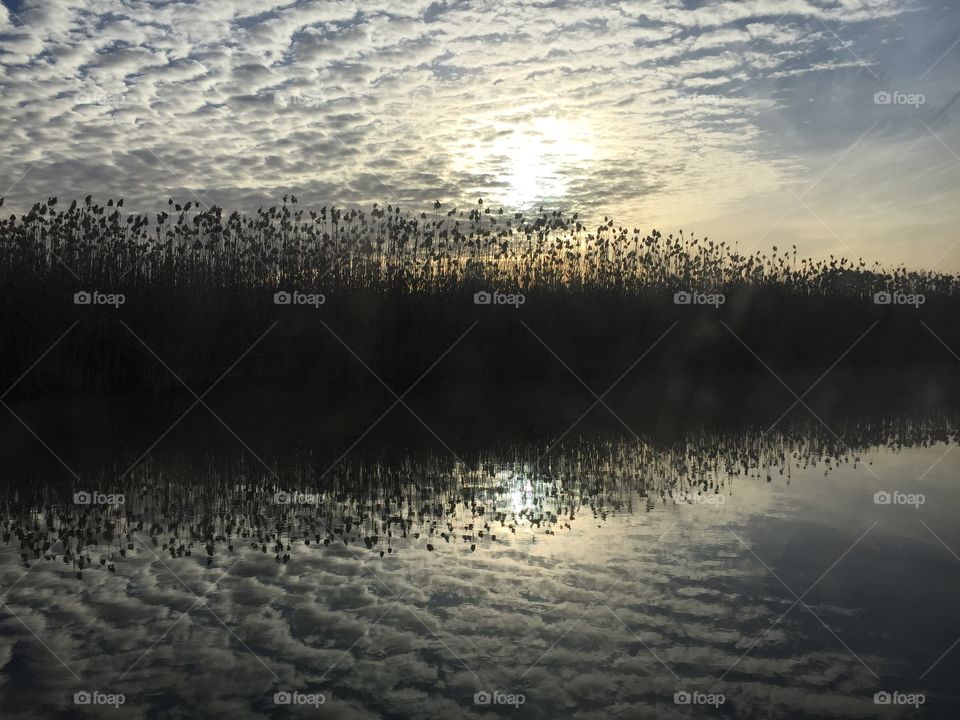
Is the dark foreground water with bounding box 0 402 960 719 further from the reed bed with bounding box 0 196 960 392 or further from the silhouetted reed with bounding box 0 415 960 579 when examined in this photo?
the reed bed with bounding box 0 196 960 392

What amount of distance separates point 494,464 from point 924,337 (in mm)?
20784

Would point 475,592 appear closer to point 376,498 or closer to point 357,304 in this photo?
point 376,498

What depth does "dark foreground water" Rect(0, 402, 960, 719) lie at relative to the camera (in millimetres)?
3150

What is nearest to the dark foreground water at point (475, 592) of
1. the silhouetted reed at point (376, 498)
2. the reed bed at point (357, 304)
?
the silhouetted reed at point (376, 498)

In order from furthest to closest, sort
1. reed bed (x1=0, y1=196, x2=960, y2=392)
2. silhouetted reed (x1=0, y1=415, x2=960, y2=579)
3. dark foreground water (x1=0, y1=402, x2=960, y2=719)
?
reed bed (x1=0, y1=196, x2=960, y2=392)
silhouetted reed (x1=0, y1=415, x2=960, y2=579)
dark foreground water (x1=0, y1=402, x2=960, y2=719)

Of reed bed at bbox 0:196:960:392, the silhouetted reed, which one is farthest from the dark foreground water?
reed bed at bbox 0:196:960:392

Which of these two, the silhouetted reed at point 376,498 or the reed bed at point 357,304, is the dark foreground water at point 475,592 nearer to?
the silhouetted reed at point 376,498

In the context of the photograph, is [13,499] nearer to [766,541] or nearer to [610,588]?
[610,588]

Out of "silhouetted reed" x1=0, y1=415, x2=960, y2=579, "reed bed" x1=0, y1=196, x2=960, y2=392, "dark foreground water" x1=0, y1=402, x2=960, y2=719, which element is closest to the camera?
"dark foreground water" x1=0, y1=402, x2=960, y2=719

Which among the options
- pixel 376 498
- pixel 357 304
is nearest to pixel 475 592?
pixel 376 498

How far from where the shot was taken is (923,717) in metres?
2.96

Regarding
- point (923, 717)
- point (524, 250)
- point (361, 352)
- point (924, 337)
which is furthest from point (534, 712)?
point (924, 337)

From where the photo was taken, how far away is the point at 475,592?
4.25 metres

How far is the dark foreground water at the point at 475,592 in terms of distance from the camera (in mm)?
3150
